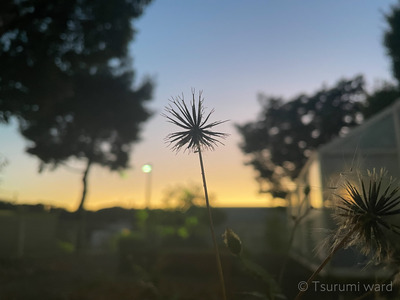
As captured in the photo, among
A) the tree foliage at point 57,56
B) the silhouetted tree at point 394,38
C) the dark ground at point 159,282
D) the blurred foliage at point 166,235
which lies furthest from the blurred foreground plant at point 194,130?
the silhouetted tree at point 394,38

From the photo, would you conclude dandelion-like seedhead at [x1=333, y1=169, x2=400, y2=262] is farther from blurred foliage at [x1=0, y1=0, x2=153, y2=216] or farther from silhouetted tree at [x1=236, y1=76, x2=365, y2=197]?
blurred foliage at [x1=0, y1=0, x2=153, y2=216]

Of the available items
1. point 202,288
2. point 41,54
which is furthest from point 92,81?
point 202,288

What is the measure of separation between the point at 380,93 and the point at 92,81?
8853 millimetres

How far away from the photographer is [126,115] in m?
16.1

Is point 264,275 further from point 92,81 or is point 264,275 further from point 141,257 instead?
point 92,81

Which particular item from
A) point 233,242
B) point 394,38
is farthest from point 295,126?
point 233,242

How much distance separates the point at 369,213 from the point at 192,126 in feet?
2.33

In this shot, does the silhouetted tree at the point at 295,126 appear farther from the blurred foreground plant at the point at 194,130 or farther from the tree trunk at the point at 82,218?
the tree trunk at the point at 82,218

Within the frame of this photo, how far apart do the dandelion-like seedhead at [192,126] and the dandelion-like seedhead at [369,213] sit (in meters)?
0.54

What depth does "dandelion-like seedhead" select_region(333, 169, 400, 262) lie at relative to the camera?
1.25 metres

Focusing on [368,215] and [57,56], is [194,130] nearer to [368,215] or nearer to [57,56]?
[368,215]

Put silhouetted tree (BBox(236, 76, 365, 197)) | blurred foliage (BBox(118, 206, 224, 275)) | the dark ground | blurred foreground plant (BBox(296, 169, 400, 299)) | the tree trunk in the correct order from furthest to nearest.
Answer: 1. the tree trunk
2. blurred foliage (BBox(118, 206, 224, 275))
3. silhouetted tree (BBox(236, 76, 365, 197))
4. the dark ground
5. blurred foreground plant (BBox(296, 169, 400, 299))

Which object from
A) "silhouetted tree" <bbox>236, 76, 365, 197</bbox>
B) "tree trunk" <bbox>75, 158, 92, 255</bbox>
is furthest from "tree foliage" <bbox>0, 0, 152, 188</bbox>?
"tree trunk" <bbox>75, 158, 92, 255</bbox>

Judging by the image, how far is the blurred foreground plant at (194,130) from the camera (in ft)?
4.68
